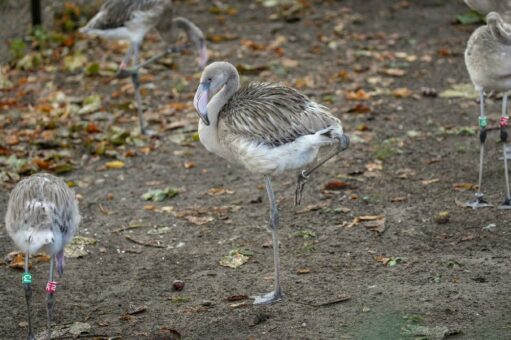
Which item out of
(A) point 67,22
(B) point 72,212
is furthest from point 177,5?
(B) point 72,212

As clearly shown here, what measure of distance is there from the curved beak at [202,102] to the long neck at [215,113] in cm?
11

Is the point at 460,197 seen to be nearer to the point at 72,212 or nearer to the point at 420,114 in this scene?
the point at 420,114

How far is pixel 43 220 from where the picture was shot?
535cm

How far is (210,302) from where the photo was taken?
5.95 meters

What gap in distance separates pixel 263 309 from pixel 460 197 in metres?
2.49

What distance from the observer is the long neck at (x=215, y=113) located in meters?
6.11

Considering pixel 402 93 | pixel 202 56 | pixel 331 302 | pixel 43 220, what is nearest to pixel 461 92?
pixel 402 93

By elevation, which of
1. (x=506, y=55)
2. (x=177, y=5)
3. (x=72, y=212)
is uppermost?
(x=506, y=55)

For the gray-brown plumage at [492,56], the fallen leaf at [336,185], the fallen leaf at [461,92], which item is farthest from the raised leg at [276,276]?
the fallen leaf at [461,92]

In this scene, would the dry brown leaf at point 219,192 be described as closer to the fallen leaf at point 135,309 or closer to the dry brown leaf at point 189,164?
the dry brown leaf at point 189,164

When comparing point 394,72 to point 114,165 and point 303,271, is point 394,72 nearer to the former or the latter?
point 114,165

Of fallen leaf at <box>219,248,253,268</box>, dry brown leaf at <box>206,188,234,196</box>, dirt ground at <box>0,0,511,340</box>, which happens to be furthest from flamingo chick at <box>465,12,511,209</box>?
dry brown leaf at <box>206,188,234,196</box>

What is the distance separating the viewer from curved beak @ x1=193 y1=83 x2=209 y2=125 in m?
5.95

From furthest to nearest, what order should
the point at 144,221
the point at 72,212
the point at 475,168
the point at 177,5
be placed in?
the point at 177,5 → the point at 475,168 → the point at 144,221 → the point at 72,212
